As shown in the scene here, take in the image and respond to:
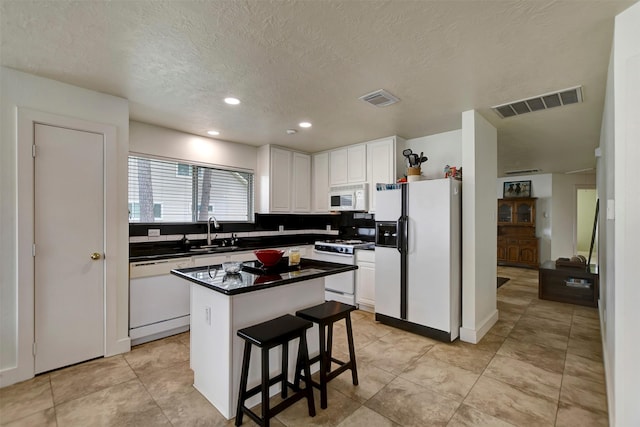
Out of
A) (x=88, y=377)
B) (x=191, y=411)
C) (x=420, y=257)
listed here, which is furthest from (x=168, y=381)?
(x=420, y=257)

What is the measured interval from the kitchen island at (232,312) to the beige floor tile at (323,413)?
0.86 feet

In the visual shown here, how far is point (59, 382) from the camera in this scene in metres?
2.39

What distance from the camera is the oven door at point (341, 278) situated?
14.3 ft

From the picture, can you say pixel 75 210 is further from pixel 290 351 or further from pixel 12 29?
pixel 290 351

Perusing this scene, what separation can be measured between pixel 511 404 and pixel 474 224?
66.7 inches

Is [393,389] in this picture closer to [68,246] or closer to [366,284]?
[366,284]

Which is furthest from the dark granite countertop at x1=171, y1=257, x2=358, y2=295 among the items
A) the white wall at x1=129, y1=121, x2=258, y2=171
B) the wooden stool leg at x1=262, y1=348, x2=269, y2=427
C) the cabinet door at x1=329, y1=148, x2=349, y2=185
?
the cabinet door at x1=329, y1=148, x2=349, y2=185

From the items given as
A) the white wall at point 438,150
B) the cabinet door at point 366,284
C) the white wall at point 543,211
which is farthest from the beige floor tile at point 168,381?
the white wall at point 543,211

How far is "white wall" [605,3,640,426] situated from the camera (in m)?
1.59

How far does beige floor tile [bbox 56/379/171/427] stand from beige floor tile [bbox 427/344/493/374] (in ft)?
7.85

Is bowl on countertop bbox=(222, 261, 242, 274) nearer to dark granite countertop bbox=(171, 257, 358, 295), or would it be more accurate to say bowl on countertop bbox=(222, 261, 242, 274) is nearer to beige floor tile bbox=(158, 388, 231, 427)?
dark granite countertop bbox=(171, 257, 358, 295)

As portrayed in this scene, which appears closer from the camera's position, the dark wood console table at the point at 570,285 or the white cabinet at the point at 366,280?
the white cabinet at the point at 366,280

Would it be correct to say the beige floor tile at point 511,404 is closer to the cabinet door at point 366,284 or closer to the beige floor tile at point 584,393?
the beige floor tile at point 584,393

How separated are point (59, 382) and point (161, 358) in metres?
0.73
